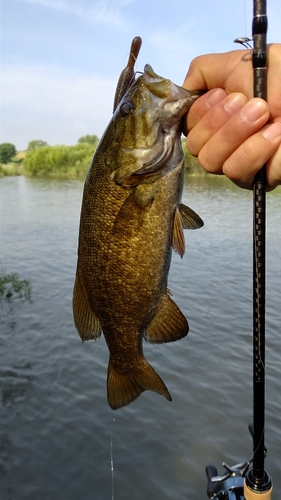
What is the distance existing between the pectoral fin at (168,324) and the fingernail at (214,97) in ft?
2.99

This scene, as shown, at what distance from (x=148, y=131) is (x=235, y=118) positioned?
422 millimetres

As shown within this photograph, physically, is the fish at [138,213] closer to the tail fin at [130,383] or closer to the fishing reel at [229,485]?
the tail fin at [130,383]

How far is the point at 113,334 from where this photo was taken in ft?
7.58

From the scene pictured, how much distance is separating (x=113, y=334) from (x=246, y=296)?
11.2 m

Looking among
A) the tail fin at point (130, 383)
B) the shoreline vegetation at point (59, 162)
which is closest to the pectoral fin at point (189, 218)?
the tail fin at point (130, 383)

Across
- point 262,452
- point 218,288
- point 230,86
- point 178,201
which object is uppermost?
point 230,86

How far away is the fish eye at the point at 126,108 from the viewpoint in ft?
6.85

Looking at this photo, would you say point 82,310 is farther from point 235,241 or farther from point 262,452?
point 235,241

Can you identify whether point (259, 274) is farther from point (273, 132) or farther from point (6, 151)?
point (6, 151)

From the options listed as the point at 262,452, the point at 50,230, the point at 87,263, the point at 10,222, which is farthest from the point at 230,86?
the point at 10,222

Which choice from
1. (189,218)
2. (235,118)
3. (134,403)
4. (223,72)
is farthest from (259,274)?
(134,403)

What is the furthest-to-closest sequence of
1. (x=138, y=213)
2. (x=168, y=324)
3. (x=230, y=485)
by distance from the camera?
1. (x=230, y=485)
2. (x=168, y=324)
3. (x=138, y=213)

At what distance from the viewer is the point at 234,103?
1.88m

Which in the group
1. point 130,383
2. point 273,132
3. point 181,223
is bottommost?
point 130,383
